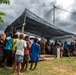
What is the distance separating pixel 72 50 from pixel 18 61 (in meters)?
11.0

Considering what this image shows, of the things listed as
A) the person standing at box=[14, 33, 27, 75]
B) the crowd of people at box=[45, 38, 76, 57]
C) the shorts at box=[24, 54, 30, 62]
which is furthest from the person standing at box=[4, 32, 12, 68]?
the crowd of people at box=[45, 38, 76, 57]

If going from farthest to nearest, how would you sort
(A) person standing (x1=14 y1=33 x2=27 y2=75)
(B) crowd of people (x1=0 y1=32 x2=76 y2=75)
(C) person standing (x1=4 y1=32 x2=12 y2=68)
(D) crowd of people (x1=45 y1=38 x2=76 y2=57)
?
(D) crowd of people (x1=45 y1=38 x2=76 y2=57), (C) person standing (x1=4 y1=32 x2=12 y2=68), (B) crowd of people (x1=0 y1=32 x2=76 y2=75), (A) person standing (x1=14 y1=33 x2=27 y2=75)

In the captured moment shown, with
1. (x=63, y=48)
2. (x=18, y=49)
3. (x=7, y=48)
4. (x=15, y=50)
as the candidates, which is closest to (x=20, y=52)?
(x=18, y=49)

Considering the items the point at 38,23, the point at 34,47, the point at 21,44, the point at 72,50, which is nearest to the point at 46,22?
the point at 38,23

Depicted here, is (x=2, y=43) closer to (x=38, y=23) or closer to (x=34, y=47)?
(x=34, y=47)

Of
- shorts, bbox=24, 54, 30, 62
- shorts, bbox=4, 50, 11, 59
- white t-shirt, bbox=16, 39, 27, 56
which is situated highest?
white t-shirt, bbox=16, 39, 27, 56

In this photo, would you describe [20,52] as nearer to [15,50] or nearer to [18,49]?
[18,49]

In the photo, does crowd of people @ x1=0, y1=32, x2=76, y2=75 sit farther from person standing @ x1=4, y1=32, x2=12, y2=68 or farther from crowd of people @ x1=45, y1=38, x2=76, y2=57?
crowd of people @ x1=45, y1=38, x2=76, y2=57

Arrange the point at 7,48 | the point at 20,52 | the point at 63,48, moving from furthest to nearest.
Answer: the point at 63,48
the point at 7,48
the point at 20,52

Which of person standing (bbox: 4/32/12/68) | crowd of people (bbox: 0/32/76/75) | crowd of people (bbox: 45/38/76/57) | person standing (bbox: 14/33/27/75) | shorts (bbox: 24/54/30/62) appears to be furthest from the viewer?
crowd of people (bbox: 45/38/76/57)

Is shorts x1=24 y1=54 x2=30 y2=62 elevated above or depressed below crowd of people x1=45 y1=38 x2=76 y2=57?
below

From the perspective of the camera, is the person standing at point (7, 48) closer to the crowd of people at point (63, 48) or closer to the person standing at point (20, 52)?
the person standing at point (20, 52)

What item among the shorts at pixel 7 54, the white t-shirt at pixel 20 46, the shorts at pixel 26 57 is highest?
the white t-shirt at pixel 20 46

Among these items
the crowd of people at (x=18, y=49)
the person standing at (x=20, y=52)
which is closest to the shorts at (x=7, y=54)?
the crowd of people at (x=18, y=49)
